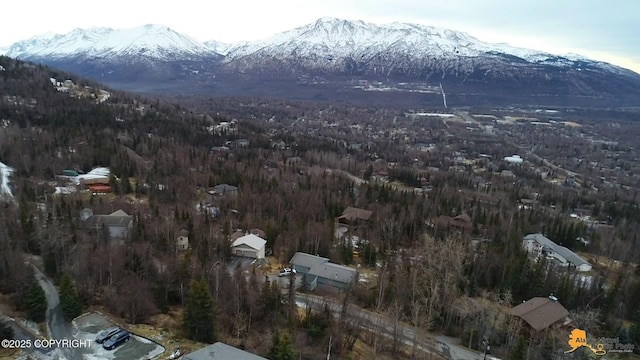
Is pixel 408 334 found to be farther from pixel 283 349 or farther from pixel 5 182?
pixel 5 182

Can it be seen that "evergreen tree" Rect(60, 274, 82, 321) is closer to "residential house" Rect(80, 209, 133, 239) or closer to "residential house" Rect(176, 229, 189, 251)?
"residential house" Rect(176, 229, 189, 251)

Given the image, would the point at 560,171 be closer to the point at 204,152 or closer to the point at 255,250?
the point at 204,152

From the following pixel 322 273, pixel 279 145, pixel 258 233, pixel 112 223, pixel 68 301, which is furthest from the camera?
pixel 279 145

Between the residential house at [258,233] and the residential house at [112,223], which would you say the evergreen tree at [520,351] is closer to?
the residential house at [258,233]

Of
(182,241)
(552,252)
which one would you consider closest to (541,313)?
(552,252)

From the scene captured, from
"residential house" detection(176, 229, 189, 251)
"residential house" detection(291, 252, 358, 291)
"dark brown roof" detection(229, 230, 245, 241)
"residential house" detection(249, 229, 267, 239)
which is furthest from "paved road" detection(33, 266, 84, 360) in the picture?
"residential house" detection(249, 229, 267, 239)

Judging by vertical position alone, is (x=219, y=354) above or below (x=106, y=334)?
above
